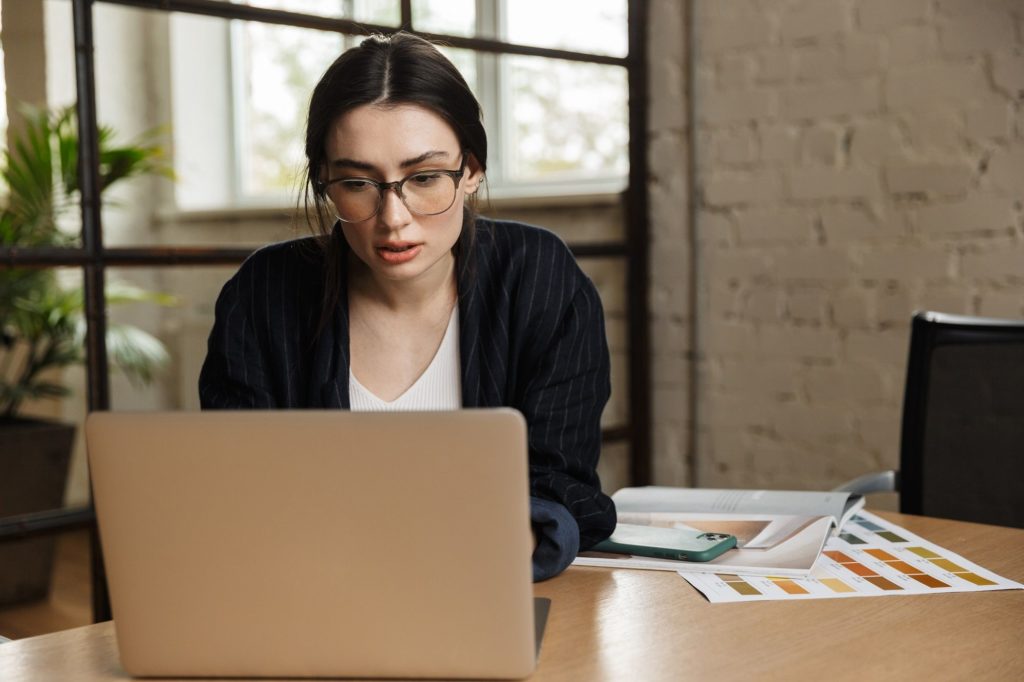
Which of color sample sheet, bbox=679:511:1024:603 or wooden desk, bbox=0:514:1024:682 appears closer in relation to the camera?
wooden desk, bbox=0:514:1024:682

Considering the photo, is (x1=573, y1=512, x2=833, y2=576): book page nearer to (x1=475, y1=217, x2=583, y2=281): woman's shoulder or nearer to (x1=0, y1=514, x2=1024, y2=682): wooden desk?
(x1=0, y1=514, x2=1024, y2=682): wooden desk

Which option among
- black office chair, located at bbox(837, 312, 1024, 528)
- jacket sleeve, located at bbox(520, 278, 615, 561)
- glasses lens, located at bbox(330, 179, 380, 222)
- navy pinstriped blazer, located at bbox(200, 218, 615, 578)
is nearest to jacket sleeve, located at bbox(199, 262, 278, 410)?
navy pinstriped blazer, located at bbox(200, 218, 615, 578)

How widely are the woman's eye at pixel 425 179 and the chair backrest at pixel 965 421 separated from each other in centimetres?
77

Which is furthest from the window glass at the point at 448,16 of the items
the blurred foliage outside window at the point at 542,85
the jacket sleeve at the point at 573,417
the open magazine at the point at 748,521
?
the open magazine at the point at 748,521

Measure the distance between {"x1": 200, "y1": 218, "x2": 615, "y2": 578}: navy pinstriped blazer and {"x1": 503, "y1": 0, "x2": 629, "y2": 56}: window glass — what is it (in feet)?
4.89

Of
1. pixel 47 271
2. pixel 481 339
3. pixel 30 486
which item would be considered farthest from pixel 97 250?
pixel 30 486

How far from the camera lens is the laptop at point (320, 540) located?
77 cm

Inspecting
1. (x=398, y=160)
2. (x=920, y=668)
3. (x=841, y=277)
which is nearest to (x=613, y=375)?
(x=841, y=277)

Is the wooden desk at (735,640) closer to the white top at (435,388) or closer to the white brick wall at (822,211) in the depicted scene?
the white top at (435,388)

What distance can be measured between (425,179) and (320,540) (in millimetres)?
605

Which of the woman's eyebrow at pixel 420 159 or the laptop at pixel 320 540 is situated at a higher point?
the woman's eyebrow at pixel 420 159

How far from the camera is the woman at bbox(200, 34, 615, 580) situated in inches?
50.8

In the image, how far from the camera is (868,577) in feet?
3.59

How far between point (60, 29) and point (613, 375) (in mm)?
1474
